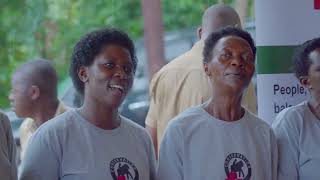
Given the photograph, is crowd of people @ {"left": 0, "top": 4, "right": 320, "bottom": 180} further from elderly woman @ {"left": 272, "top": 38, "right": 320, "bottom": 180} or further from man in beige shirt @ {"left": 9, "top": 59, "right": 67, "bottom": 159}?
man in beige shirt @ {"left": 9, "top": 59, "right": 67, "bottom": 159}

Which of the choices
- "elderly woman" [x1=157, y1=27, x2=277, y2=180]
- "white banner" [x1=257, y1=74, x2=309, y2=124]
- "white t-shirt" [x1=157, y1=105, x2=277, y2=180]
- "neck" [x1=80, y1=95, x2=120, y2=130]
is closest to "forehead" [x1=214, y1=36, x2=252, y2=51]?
"elderly woman" [x1=157, y1=27, x2=277, y2=180]

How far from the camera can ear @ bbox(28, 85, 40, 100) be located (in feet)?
15.6

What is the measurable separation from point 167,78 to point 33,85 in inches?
32.6

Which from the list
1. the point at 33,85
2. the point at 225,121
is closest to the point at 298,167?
the point at 225,121

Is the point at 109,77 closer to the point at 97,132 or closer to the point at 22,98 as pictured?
the point at 97,132

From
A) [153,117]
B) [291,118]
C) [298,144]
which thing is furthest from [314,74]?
[153,117]

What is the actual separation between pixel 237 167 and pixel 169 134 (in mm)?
309

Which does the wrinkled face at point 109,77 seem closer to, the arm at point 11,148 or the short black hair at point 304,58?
the arm at point 11,148

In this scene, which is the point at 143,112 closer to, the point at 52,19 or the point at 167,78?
the point at 52,19

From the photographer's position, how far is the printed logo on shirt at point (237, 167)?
3.23 m

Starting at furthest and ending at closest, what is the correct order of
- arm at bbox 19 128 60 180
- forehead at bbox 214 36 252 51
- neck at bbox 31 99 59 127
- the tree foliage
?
the tree foliage < neck at bbox 31 99 59 127 < forehead at bbox 214 36 252 51 < arm at bbox 19 128 60 180

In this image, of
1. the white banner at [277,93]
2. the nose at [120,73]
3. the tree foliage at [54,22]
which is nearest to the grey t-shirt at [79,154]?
the nose at [120,73]

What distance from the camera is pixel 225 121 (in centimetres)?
336

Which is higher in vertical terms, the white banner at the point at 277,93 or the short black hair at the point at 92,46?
A: the short black hair at the point at 92,46
